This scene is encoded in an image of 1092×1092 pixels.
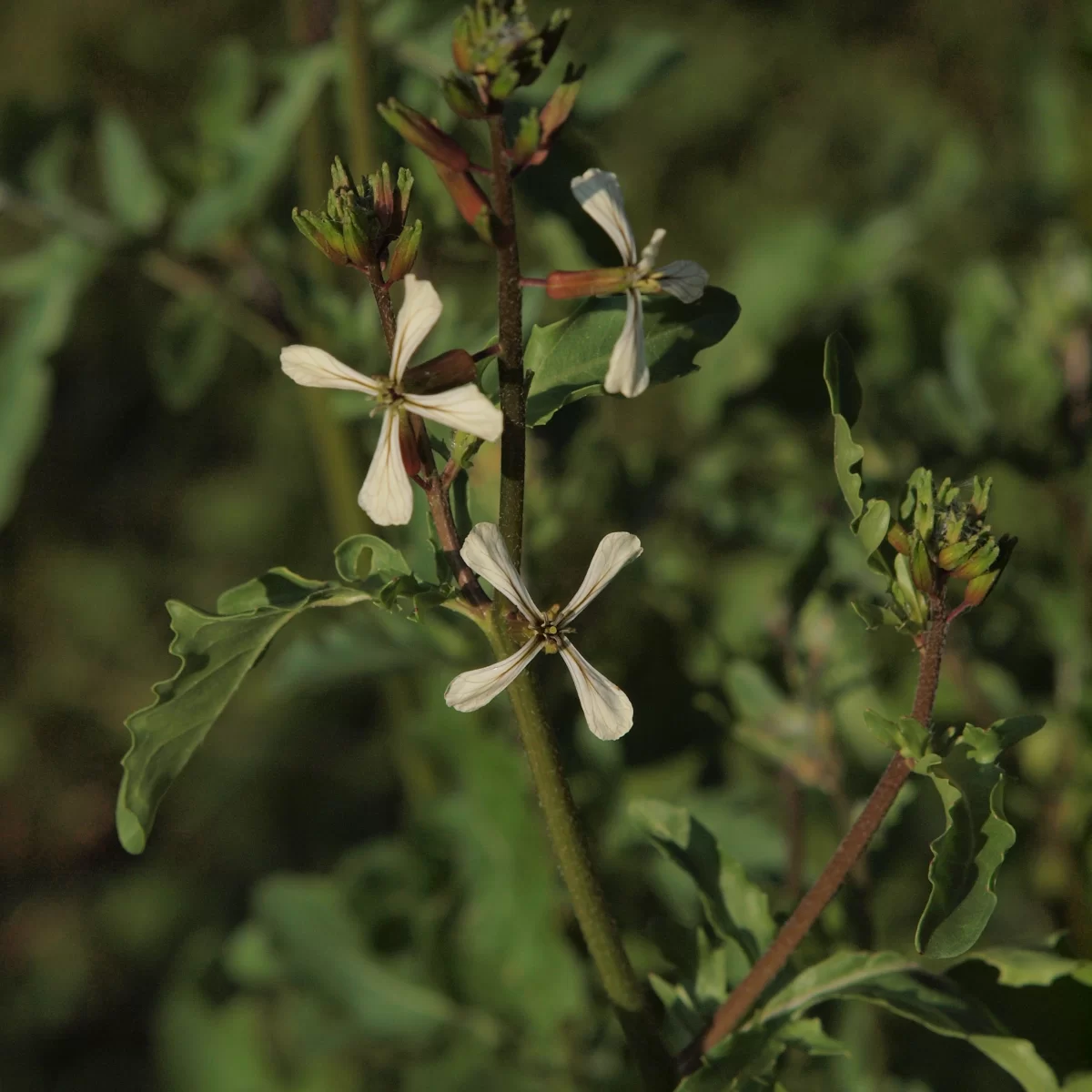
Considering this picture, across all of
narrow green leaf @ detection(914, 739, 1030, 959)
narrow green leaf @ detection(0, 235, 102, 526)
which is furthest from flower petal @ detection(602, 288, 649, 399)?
narrow green leaf @ detection(0, 235, 102, 526)

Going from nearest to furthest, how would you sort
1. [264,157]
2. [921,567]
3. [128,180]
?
[921,567], [264,157], [128,180]

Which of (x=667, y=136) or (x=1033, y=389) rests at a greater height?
(x=1033, y=389)

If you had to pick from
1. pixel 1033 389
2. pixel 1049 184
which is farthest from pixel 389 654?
pixel 1049 184

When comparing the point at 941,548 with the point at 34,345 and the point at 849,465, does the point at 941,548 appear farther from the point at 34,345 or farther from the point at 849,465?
the point at 34,345

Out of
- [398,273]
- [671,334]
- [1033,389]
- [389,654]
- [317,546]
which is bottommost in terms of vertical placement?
[317,546]

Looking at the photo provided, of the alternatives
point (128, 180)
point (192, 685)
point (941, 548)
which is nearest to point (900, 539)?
point (941, 548)

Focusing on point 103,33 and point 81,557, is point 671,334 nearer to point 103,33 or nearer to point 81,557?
point 81,557
